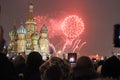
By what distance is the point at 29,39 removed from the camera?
7938 cm

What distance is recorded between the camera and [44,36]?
82.1 meters

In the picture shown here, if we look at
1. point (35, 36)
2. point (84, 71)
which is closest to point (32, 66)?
point (84, 71)

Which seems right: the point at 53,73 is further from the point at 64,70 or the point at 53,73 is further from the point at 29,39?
the point at 29,39

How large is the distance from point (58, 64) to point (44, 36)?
252 ft

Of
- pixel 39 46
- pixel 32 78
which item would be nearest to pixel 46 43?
pixel 39 46

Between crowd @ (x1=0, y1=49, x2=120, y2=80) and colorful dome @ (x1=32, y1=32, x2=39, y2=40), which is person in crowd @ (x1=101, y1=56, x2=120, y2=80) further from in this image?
colorful dome @ (x1=32, y1=32, x2=39, y2=40)

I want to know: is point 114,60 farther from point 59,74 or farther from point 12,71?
point 12,71

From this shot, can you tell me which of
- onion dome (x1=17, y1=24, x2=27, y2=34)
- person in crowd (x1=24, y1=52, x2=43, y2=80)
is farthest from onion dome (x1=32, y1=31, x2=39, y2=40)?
person in crowd (x1=24, y1=52, x2=43, y2=80)

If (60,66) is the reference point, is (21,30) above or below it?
above

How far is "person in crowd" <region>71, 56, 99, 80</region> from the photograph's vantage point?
17.4 ft

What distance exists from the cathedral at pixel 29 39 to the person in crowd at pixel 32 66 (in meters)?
66.5

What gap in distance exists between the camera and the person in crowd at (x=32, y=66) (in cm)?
735

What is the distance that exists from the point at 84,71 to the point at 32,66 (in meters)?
1.93

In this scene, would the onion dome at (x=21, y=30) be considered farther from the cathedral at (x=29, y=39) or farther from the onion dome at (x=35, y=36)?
the onion dome at (x=35, y=36)
